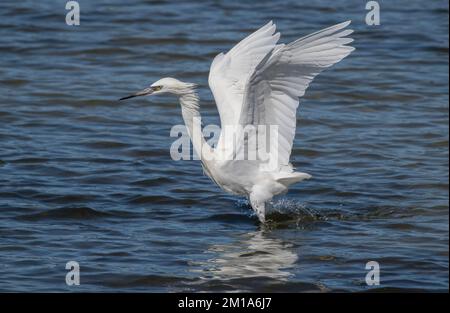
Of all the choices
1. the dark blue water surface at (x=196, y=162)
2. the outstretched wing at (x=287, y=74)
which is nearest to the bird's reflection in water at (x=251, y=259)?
the dark blue water surface at (x=196, y=162)

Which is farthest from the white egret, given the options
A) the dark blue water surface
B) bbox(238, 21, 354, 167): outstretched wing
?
the dark blue water surface

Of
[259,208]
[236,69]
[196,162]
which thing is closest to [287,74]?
[236,69]

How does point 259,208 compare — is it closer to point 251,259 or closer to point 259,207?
point 259,207

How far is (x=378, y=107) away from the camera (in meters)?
12.8

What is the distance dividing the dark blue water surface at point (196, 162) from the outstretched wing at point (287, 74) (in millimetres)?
1081

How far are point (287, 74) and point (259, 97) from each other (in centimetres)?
31

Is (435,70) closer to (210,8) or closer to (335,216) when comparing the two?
(210,8)

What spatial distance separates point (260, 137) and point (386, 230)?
1426 millimetres

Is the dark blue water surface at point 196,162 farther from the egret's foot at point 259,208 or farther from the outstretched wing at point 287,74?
the outstretched wing at point 287,74

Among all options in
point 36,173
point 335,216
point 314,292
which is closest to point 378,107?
point 335,216

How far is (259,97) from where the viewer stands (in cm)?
782

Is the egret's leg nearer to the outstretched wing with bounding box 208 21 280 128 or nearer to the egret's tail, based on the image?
the egret's tail

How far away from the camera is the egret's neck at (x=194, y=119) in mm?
8609

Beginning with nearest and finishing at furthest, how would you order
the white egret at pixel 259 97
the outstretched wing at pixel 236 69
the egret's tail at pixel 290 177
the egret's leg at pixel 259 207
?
the white egret at pixel 259 97 → the egret's tail at pixel 290 177 → the egret's leg at pixel 259 207 → the outstretched wing at pixel 236 69
